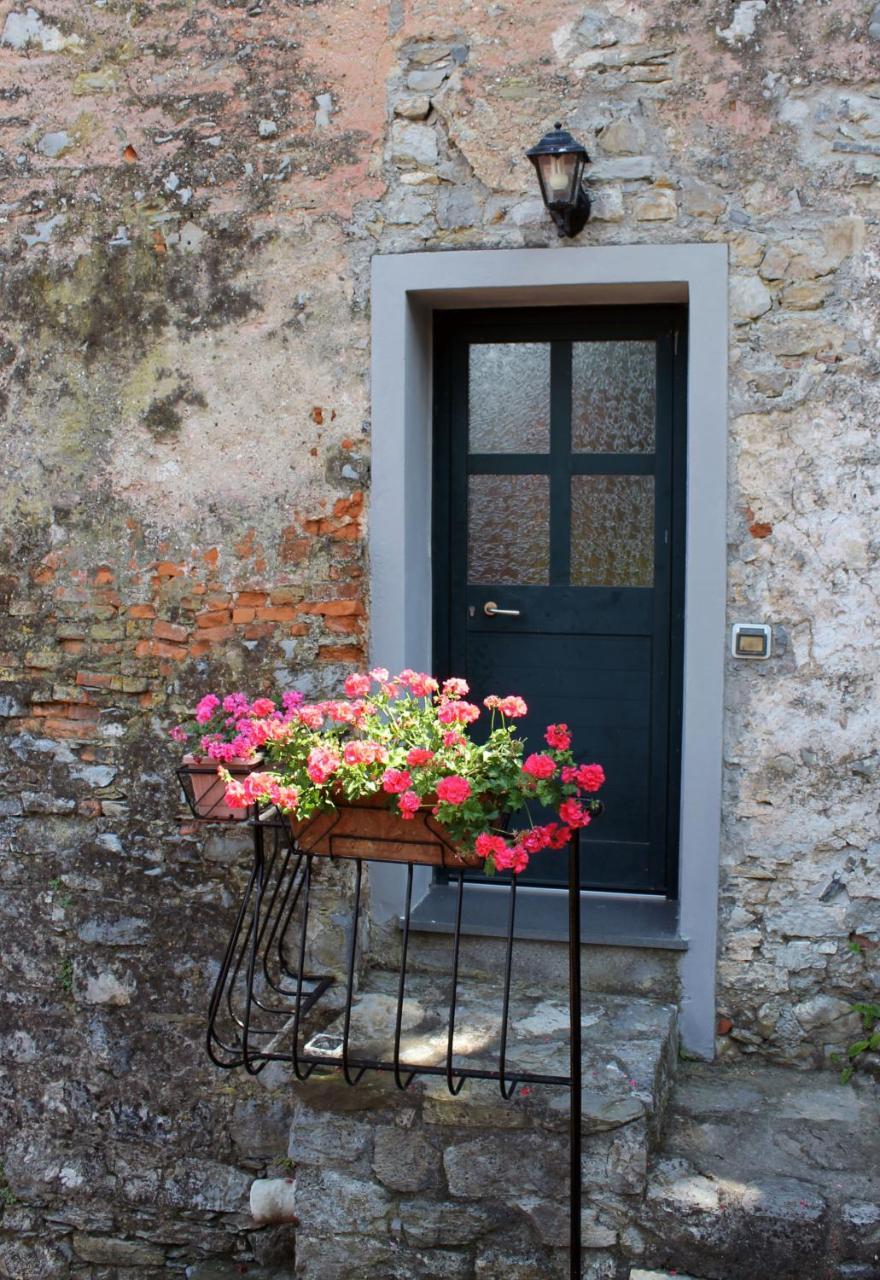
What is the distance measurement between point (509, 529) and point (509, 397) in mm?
424

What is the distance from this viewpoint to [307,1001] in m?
3.44

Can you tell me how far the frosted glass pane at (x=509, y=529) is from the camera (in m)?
3.95

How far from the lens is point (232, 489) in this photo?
3.78 metres

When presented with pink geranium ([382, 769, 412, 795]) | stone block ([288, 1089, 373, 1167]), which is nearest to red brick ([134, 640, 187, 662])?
pink geranium ([382, 769, 412, 795])

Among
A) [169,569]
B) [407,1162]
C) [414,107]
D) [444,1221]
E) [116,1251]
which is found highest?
[414,107]

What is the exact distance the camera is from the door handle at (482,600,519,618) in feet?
13.1

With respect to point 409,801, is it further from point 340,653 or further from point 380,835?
point 340,653

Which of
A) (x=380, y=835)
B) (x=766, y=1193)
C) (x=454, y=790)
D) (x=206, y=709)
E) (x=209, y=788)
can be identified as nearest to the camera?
(x=454, y=790)

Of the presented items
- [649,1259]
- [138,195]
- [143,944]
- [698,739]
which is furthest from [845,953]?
[138,195]

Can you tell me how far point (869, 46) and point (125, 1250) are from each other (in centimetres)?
420

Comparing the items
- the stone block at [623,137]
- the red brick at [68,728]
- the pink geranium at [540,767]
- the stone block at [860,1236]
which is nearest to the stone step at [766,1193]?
the stone block at [860,1236]

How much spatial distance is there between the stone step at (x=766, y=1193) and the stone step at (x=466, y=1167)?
4.0 inches

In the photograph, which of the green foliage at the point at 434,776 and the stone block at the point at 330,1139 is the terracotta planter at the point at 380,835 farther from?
the stone block at the point at 330,1139

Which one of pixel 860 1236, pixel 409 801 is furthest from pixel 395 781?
pixel 860 1236
